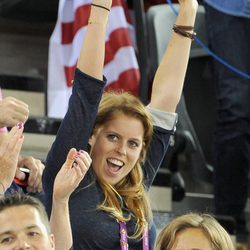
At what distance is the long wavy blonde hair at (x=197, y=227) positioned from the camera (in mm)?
3590

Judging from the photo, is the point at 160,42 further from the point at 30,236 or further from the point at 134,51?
the point at 30,236

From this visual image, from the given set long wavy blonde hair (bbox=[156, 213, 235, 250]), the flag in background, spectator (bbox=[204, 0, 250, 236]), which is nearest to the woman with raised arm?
long wavy blonde hair (bbox=[156, 213, 235, 250])

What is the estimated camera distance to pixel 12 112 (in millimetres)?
3660

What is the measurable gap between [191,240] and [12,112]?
2.19 ft

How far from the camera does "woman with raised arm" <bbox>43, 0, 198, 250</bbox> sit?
3627 millimetres

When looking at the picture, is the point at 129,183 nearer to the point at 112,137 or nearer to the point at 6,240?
the point at 112,137

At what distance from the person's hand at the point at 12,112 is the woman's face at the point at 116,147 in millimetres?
255

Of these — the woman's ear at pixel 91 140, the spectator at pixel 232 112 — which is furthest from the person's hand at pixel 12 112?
the spectator at pixel 232 112

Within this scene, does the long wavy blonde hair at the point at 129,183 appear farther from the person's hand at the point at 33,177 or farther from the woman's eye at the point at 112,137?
the person's hand at the point at 33,177

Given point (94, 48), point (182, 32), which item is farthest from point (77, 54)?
point (94, 48)

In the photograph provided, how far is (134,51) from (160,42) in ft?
1.69

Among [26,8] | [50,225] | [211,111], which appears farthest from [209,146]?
[50,225]

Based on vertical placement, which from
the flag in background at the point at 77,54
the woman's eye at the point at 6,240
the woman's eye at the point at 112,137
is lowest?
the flag in background at the point at 77,54

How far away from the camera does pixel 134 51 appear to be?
6438mm
